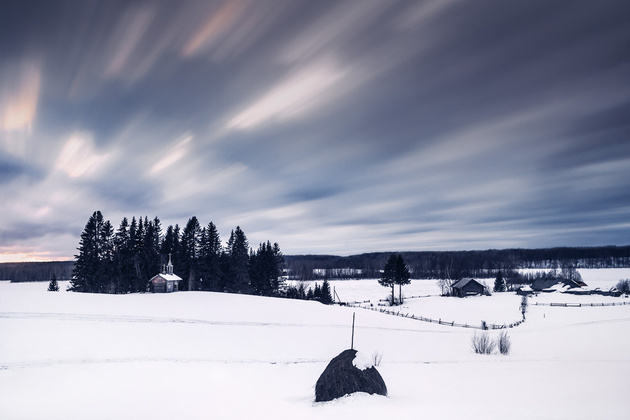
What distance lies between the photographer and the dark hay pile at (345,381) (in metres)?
15.5

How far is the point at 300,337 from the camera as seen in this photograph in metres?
37.8

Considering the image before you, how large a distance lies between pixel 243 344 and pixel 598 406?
88.2ft

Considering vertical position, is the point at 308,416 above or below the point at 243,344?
above

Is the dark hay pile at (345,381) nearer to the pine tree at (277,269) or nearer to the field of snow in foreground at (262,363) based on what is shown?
the field of snow in foreground at (262,363)

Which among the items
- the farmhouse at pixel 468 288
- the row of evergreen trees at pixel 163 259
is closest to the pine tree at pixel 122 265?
the row of evergreen trees at pixel 163 259

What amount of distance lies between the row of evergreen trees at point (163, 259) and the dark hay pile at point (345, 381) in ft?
191

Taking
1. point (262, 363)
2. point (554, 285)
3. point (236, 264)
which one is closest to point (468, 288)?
point (554, 285)

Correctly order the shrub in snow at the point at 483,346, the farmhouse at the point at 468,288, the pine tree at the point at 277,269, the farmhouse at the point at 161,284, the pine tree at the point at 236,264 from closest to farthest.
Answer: the shrub in snow at the point at 483,346 < the farmhouse at the point at 161,284 < the pine tree at the point at 236,264 < the pine tree at the point at 277,269 < the farmhouse at the point at 468,288

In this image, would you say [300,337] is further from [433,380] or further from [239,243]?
[239,243]

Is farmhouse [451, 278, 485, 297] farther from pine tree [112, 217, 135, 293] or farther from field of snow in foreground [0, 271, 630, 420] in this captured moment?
pine tree [112, 217, 135, 293]

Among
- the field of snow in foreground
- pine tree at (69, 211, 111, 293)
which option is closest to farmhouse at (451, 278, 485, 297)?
the field of snow in foreground

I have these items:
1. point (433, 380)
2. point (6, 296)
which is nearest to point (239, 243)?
point (6, 296)

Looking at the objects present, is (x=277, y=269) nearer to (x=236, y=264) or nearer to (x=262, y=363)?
(x=236, y=264)

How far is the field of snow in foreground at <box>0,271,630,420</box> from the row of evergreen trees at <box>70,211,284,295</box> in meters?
18.2
